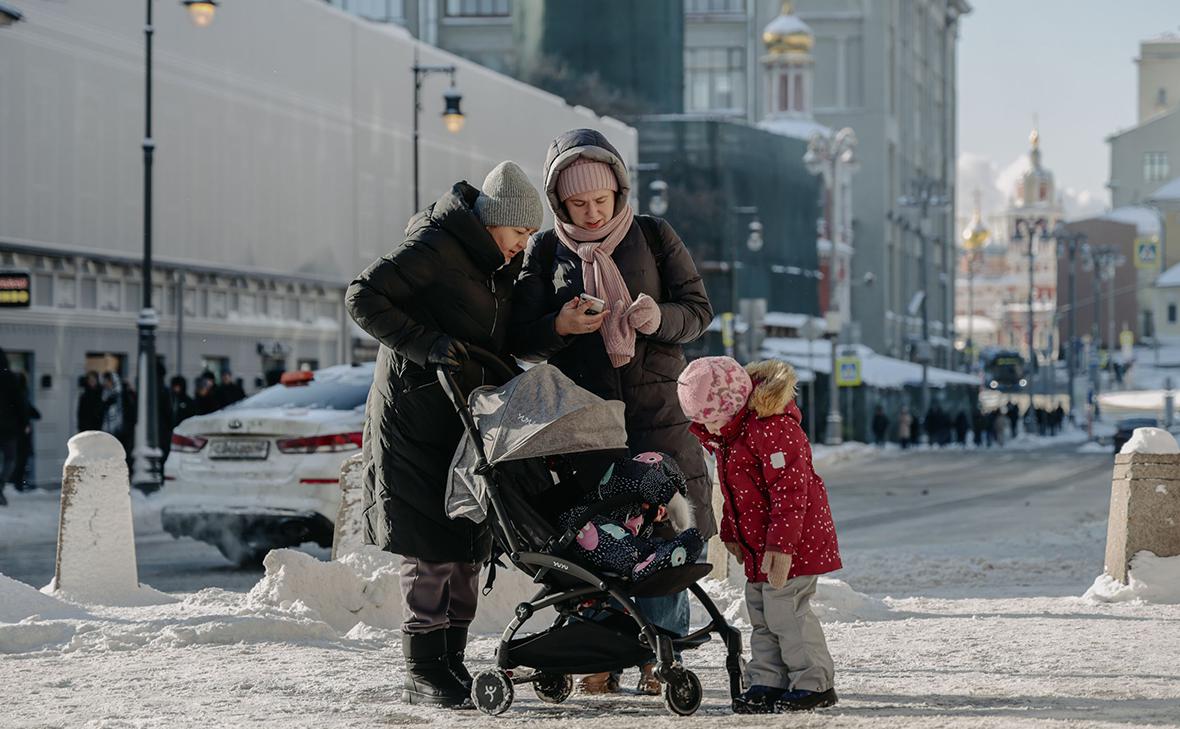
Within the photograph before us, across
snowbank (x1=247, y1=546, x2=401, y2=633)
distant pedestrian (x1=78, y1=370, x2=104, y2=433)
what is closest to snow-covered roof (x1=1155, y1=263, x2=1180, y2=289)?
distant pedestrian (x1=78, y1=370, x2=104, y2=433)

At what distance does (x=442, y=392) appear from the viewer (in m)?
7.22

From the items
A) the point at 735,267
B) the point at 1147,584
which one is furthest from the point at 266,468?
the point at 735,267

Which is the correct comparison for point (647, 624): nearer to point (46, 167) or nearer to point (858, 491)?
point (858, 491)

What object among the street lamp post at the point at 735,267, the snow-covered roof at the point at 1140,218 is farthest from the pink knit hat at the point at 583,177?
the snow-covered roof at the point at 1140,218

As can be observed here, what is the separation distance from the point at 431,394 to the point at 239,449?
25.8 feet

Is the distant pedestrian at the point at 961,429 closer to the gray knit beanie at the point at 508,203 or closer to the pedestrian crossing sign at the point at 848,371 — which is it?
the pedestrian crossing sign at the point at 848,371

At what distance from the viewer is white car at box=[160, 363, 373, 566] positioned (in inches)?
577

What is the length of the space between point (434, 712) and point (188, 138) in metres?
33.4

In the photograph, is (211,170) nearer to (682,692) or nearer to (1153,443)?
(1153,443)

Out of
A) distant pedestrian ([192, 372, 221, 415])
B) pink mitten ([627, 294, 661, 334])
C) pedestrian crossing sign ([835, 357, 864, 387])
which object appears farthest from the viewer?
pedestrian crossing sign ([835, 357, 864, 387])

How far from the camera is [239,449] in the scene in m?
14.8

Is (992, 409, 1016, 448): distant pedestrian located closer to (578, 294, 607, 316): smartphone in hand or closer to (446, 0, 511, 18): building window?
(446, 0, 511, 18): building window

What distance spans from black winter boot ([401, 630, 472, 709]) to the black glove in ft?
2.96

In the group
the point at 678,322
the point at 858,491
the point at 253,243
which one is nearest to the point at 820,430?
the point at 253,243
